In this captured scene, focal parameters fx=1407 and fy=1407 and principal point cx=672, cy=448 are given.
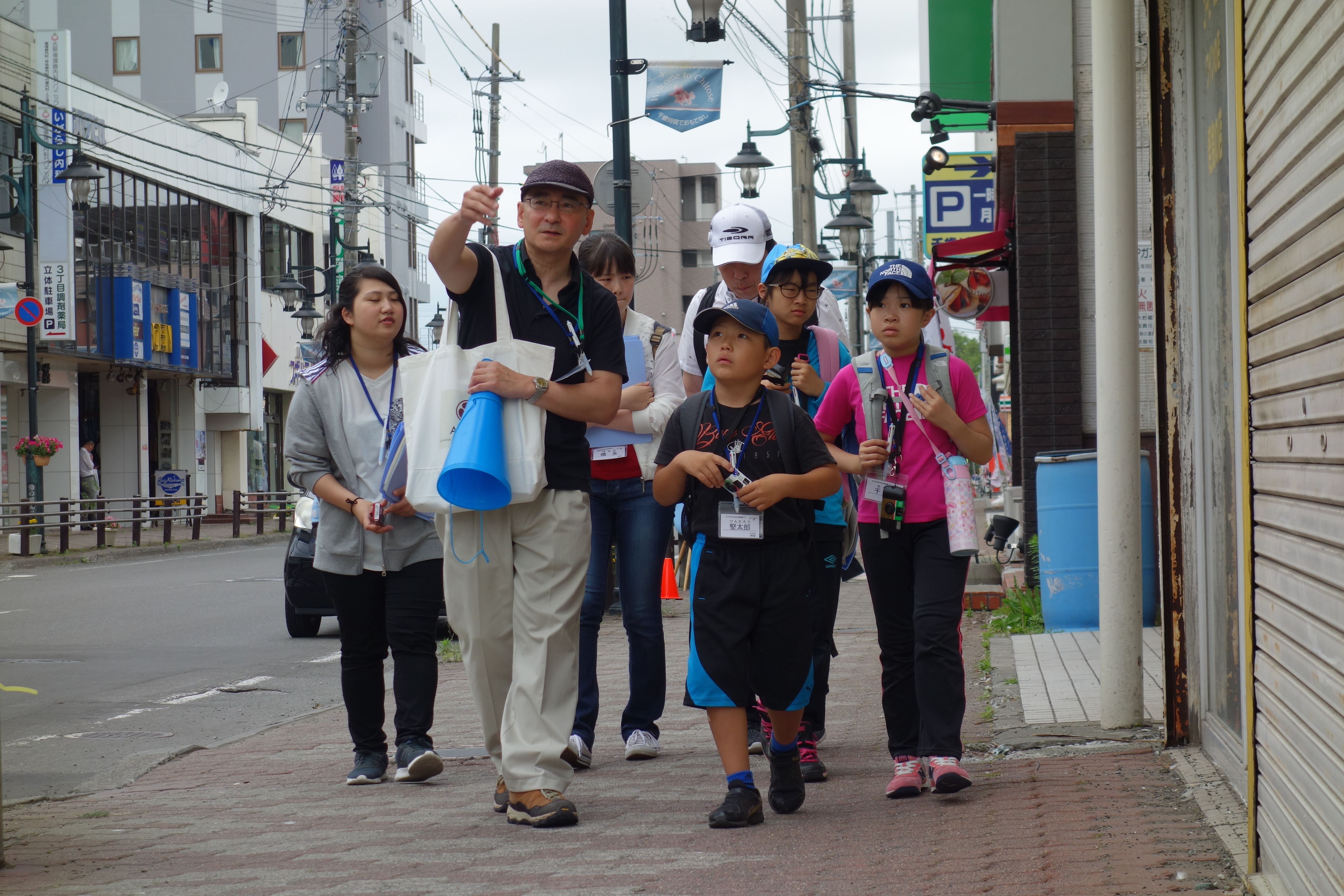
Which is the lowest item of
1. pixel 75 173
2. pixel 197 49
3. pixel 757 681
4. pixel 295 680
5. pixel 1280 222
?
pixel 295 680

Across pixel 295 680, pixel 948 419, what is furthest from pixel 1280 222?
pixel 295 680

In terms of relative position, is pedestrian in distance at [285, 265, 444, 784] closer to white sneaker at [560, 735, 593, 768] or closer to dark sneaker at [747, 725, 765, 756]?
white sneaker at [560, 735, 593, 768]

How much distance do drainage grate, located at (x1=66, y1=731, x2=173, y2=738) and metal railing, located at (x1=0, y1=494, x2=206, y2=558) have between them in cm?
1606

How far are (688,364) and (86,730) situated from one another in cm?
434

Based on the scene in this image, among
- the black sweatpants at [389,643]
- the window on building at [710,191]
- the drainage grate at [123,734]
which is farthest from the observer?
the window on building at [710,191]

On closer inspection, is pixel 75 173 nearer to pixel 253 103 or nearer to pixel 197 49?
pixel 253 103

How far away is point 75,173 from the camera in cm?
2480

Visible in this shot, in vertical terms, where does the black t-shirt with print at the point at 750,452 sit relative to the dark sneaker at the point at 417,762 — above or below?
above

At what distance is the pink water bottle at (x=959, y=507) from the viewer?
4812mm

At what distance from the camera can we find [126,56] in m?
55.6

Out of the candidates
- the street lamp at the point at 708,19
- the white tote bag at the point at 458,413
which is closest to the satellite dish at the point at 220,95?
the street lamp at the point at 708,19

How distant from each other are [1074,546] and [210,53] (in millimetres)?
53612

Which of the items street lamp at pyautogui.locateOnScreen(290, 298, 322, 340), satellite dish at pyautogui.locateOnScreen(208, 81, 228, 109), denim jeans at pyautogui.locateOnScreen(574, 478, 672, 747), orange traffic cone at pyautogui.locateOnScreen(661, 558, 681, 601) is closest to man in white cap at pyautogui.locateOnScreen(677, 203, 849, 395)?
denim jeans at pyautogui.locateOnScreen(574, 478, 672, 747)

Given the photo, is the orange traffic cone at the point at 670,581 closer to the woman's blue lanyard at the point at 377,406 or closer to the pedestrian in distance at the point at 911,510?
the woman's blue lanyard at the point at 377,406
